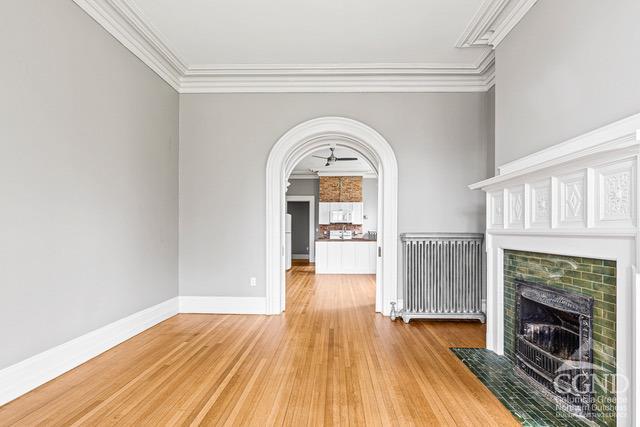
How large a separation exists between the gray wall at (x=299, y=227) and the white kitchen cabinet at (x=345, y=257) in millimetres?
4735

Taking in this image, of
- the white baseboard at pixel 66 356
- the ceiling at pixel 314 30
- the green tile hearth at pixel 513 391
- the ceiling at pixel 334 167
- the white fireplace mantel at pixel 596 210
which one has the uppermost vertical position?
the ceiling at pixel 314 30

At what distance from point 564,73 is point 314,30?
2.36m

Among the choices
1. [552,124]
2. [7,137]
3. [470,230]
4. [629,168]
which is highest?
[552,124]

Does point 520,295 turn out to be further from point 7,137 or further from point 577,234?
point 7,137

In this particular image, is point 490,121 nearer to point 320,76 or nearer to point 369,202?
point 320,76

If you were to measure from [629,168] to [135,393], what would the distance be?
3.27m

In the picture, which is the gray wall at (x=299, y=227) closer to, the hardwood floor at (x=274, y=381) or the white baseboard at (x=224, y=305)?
the white baseboard at (x=224, y=305)

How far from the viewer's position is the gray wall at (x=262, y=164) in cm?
491

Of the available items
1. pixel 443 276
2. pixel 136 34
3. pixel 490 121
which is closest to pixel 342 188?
pixel 490 121

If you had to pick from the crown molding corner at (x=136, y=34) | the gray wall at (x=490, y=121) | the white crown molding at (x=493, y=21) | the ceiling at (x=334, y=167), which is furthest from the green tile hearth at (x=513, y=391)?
the ceiling at (x=334, y=167)

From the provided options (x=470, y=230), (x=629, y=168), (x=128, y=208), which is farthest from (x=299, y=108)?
(x=629, y=168)

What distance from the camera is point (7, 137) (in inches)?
96.7

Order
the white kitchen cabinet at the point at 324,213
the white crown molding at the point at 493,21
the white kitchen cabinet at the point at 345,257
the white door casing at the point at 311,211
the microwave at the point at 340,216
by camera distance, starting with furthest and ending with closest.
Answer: the white door casing at the point at 311,211, the white kitchen cabinet at the point at 324,213, the microwave at the point at 340,216, the white kitchen cabinet at the point at 345,257, the white crown molding at the point at 493,21

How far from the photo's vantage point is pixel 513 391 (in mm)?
2629
